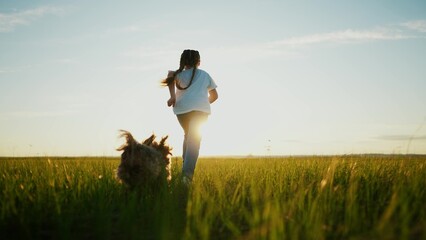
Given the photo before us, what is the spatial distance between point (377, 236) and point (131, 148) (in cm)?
402

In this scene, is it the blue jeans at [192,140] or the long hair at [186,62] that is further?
the long hair at [186,62]

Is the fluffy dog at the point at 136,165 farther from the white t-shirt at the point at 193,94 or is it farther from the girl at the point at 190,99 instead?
the white t-shirt at the point at 193,94

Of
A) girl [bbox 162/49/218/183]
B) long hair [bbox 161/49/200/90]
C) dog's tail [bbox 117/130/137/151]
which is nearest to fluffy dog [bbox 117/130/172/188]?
dog's tail [bbox 117/130/137/151]

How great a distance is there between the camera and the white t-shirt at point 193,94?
772cm

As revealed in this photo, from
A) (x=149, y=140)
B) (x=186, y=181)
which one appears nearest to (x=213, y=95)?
(x=149, y=140)

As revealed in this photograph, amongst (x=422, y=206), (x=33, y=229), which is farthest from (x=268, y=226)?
(x=33, y=229)

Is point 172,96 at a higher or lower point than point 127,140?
A: higher

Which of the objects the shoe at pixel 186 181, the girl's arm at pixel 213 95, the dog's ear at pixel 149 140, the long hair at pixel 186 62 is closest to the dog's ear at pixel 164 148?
the dog's ear at pixel 149 140

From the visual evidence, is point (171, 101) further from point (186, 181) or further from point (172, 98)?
point (186, 181)

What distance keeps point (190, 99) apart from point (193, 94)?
4.8 inches

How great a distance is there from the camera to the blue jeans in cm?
767

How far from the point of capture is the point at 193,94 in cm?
774

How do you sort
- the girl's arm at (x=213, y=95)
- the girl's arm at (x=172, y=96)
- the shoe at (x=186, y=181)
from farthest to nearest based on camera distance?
the girl's arm at (x=213, y=95)
the girl's arm at (x=172, y=96)
the shoe at (x=186, y=181)

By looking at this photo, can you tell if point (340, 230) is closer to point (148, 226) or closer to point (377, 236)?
point (377, 236)
